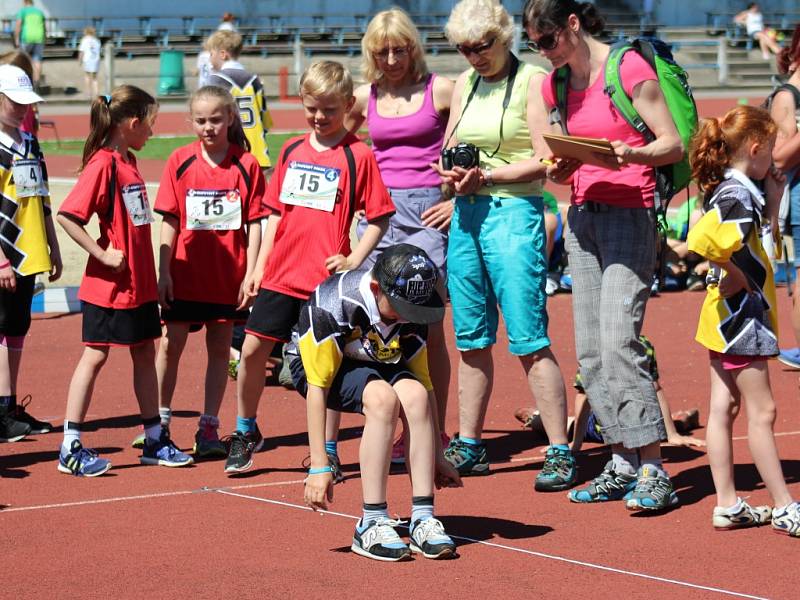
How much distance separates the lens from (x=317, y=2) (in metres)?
53.8

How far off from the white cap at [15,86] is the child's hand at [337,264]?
6.78 ft

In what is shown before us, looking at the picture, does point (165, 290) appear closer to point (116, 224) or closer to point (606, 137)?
point (116, 224)

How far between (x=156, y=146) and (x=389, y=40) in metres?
18.2

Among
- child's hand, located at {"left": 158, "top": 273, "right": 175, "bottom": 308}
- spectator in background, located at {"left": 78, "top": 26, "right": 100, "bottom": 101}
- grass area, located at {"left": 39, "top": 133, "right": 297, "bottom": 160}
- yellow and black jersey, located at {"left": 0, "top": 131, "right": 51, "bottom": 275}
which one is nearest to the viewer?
child's hand, located at {"left": 158, "top": 273, "right": 175, "bottom": 308}

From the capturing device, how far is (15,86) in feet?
24.9

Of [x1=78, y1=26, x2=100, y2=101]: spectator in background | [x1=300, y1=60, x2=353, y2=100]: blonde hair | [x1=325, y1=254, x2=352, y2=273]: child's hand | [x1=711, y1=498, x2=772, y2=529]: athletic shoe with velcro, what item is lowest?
[x1=711, y1=498, x2=772, y2=529]: athletic shoe with velcro

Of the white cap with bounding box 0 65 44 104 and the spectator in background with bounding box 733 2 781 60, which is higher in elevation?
the spectator in background with bounding box 733 2 781 60

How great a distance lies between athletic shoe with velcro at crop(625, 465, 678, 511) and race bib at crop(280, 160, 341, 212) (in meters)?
1.96

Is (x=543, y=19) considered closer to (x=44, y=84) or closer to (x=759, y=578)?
(x=759, y=578)

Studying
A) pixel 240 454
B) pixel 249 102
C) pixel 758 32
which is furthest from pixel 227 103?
pixel 758 32

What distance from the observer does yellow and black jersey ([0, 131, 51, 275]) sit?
781cm

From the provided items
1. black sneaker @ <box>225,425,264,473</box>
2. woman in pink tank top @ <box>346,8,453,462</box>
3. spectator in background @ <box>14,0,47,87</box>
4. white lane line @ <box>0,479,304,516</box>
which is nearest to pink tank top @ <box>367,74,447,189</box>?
woman in pink tank top @ <box>346,8,453,462</box>

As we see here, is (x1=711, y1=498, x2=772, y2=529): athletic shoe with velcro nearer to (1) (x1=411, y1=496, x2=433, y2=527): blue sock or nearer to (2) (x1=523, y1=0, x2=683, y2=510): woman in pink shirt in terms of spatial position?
(2) (x1=523, y1=0, x2=683, y2=510): woman in pink shirt

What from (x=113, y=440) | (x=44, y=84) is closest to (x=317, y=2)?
(x=44, y=84)
